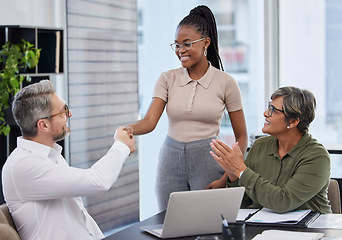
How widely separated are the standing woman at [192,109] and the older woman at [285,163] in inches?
14.6

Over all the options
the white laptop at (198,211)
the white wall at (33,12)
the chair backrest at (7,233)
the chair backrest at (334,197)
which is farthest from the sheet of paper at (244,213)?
the white wall at (33,12)

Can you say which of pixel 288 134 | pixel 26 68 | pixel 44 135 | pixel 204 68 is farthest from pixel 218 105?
pixel 26 68

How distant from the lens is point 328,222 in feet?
7.11

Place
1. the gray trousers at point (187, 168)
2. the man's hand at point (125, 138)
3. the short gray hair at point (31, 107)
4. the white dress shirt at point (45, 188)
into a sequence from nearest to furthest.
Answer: the white dress shirt at point (45, 188) → the short gray hair at point (31, 107) → the man's hand at point (125, 138) → the gray trousers at point (187, 168)

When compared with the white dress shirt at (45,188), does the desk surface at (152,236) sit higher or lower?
lower

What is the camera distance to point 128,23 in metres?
4.78

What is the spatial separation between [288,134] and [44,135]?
3.62ft

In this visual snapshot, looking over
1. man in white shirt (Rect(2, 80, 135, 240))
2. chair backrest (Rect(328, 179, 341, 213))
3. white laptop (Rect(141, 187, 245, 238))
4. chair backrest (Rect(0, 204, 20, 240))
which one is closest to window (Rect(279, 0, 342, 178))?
chair backrest (Rect(328, 179, 341, 213))

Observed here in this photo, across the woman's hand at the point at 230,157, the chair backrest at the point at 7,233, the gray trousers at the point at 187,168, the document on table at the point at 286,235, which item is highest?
the woman's hand at the point at 230,157

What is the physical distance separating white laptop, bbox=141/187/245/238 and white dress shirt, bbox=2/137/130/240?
0.33m

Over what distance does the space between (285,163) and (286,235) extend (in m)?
0.55

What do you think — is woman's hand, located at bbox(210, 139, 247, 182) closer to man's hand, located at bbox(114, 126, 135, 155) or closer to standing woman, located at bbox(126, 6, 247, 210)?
man's hand, located at bbox(114, 126, 135, 155)

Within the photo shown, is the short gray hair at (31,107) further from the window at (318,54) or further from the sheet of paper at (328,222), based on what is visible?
the window at (318,54)

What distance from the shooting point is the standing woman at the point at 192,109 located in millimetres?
2891
